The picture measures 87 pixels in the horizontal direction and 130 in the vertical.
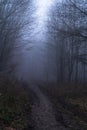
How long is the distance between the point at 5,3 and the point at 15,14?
7.71ft

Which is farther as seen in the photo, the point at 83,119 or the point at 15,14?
the point at 15,14

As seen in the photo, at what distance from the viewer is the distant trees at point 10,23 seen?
25.5 meters

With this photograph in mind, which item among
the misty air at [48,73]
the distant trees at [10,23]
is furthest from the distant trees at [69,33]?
the distant trees at [10,23]

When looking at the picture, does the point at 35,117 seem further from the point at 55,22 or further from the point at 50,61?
the point at 50,61

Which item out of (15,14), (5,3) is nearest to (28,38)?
(15,14)

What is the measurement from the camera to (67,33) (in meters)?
A: 22.7

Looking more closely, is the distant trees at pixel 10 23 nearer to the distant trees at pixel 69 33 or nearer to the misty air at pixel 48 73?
the misty air at pixel 48 73

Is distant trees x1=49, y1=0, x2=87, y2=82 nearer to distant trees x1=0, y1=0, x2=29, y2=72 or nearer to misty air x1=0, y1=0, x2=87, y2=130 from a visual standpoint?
misty air x1=0, y1=0, x2=87, y2=130

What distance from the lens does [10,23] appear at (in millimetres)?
27188

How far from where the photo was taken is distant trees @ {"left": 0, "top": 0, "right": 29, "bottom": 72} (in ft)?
→ 83.7

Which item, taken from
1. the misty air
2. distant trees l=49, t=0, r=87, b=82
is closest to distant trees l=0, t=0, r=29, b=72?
the misty air

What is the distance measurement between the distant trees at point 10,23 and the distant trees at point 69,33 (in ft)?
12.4

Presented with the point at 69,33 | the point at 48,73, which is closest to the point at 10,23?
the point at 69,33

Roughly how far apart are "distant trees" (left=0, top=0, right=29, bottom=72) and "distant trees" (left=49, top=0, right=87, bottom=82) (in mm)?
3774
